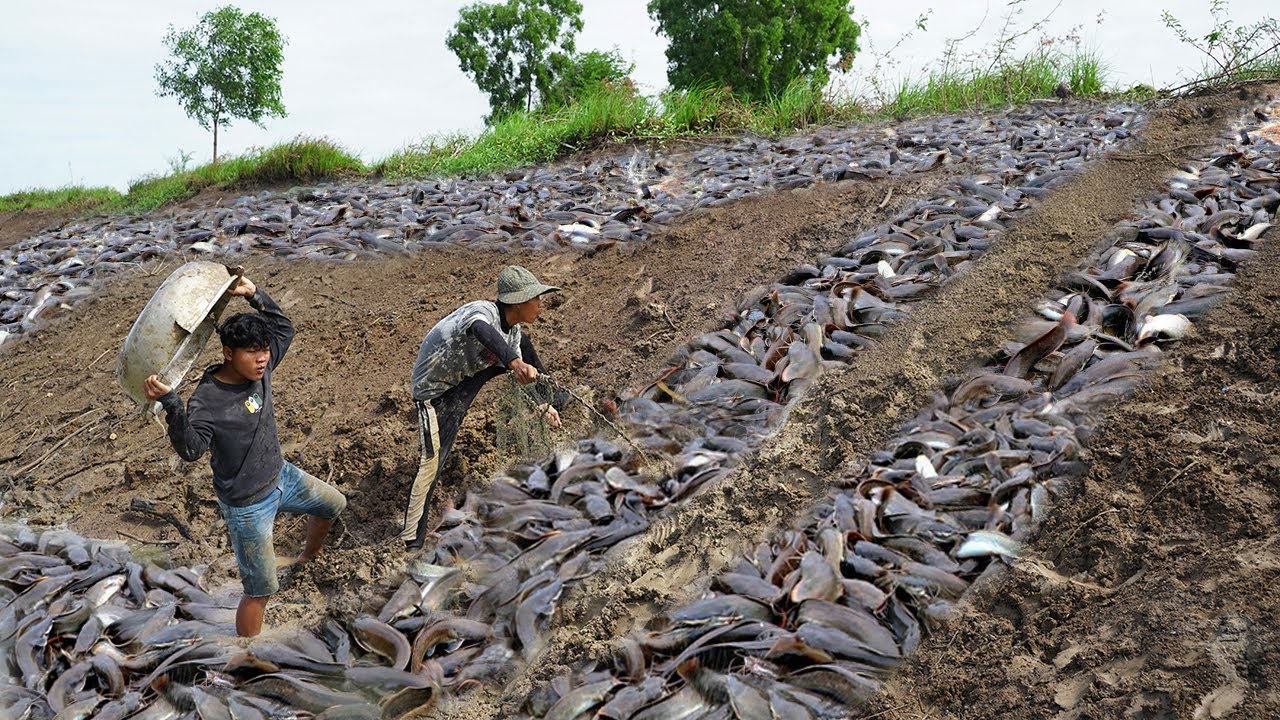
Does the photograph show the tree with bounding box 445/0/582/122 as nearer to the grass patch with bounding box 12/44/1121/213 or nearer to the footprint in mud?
the grass patch with bounding box 12/44/1121/213

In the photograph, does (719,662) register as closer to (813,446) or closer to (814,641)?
(814,641)

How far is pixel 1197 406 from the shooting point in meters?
3.67

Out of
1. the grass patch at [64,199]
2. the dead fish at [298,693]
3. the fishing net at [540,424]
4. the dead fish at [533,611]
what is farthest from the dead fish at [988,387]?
the grass patch at [64,199]

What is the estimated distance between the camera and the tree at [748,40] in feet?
62.6

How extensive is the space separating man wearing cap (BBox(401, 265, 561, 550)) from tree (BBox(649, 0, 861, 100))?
15.2m

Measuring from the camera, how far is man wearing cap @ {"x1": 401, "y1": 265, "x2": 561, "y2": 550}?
4.27 m

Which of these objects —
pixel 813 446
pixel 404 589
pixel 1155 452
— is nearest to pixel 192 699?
pixel 404 589

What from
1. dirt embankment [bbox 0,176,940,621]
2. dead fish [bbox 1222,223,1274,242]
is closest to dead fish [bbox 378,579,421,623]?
dirt embankment [bbox 0,176,940,621]

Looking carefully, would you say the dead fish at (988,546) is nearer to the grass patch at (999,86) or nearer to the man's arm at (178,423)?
the man's arm at (178,423)

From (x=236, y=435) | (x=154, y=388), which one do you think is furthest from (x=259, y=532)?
(x=154, y=388)

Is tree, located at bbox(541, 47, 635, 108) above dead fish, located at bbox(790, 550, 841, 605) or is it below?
above

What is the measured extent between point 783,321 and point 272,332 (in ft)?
8.45

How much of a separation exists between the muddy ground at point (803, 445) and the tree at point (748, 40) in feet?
39.6

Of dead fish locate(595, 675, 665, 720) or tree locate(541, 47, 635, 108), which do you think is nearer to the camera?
dead fish locate(595, 675, 665, 720)
